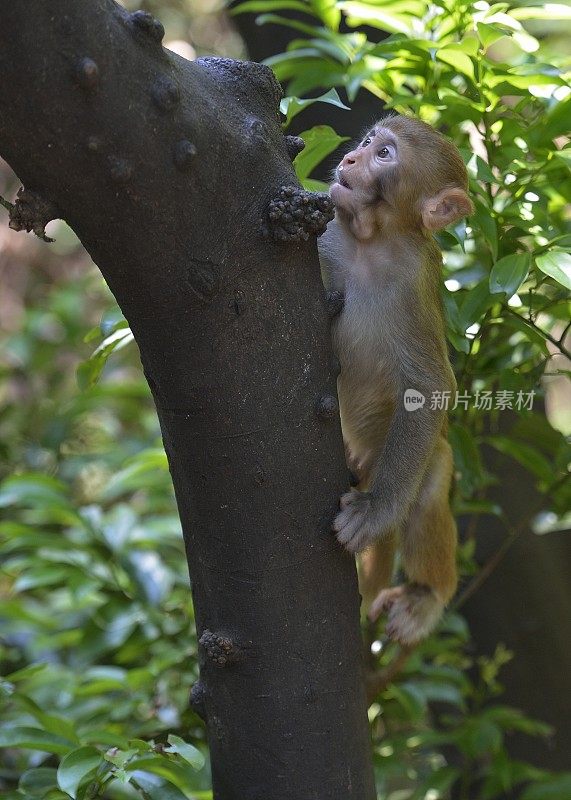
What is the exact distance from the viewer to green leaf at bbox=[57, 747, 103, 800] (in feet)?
5.39

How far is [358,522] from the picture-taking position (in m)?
1.69

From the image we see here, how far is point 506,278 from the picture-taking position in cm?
180

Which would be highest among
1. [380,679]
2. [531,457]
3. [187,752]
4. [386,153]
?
[386,153]

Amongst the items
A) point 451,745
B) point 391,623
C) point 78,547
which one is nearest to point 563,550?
point 451,745

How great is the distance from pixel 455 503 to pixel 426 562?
0.81ft

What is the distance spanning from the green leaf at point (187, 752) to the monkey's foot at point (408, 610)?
2.79 ft

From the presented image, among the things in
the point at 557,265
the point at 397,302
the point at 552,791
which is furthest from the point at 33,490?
the point at 557,265

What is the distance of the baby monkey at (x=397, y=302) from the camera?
2131mm

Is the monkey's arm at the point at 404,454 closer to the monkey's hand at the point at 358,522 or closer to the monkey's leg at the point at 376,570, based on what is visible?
the monkey's hand at the point at 358,522

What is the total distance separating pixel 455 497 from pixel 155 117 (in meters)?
1.60

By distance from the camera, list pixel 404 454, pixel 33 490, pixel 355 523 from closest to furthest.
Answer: pixel 355 523
pixel 404 454
pixel 33 490

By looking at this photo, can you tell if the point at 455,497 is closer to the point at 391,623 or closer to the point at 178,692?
the point at 391,623

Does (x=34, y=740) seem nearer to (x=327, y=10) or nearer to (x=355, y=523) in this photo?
(x=355, y=523)

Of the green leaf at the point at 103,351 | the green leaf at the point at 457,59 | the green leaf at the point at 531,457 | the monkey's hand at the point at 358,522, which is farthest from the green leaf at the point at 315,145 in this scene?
the green leaf at the point at 531,457
